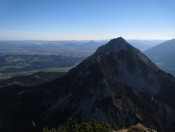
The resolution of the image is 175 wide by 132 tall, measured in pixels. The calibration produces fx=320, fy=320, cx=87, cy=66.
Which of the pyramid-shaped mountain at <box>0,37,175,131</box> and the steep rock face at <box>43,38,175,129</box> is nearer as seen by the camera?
the steep rock face at <box>43,38,175,129</box>

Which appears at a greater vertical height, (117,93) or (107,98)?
(117,93)

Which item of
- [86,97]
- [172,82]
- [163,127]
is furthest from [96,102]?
[172,82]

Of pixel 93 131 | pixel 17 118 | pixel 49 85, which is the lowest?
pixel 17 118

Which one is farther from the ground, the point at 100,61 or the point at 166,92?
the point at 100,61

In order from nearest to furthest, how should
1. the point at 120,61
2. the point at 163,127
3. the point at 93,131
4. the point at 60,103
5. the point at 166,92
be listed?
the point at 93,131 < the point at 163,127 < the point at 60,103 < the point at 166,92 < the point at 120,61

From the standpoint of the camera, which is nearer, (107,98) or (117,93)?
(107,98)

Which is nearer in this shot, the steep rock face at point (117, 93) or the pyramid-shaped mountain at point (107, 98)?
the steep rock face at point (117, 93)

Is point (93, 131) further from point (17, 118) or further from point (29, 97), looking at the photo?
point (29, 97)

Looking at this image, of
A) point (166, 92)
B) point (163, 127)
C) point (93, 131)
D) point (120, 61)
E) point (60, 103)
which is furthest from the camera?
point (120, 61)
